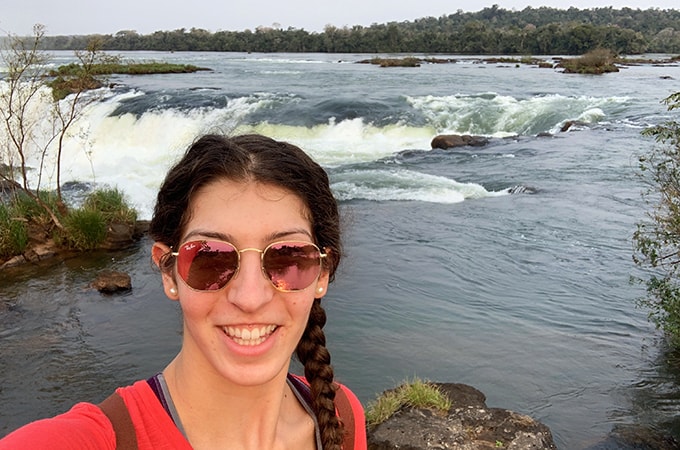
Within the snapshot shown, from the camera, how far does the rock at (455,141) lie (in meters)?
20.3

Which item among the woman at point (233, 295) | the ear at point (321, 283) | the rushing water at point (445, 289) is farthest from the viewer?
the rushing water at point (445, 289)

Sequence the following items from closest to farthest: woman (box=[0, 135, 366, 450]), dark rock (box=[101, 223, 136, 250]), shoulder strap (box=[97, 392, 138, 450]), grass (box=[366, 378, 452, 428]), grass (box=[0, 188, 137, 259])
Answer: shoulder strap (box=[97, 392, 138, 450]), woman (box=[0, 135, 366, 450]), grass (box=[366, 378, 452, 428]), grass (box=[0, 188, 137, 259]), dark rock (box=[101, 223, 136, 250])

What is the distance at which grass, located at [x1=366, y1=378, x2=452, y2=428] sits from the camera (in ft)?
16.1

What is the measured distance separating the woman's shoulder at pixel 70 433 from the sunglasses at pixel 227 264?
0.36 meters

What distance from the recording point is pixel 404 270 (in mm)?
9859

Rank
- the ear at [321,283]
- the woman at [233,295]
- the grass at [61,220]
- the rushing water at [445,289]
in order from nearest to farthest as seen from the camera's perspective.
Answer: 1. the woman at [233,295]
2. the ear at [321,283]
3. the rushing water at [445,289]
4. the grass at [61,220]

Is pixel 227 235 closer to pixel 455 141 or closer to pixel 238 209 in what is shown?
pixel 238 209

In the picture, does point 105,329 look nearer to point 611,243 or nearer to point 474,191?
point 611,243

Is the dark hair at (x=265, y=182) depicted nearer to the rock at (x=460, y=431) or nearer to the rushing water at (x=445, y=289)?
the rock at (x=460, y=431)

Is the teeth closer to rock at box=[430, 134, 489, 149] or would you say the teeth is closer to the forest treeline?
rock at box=[430, 134, 489, 149]

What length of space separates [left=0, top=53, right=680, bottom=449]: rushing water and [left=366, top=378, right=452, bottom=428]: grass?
1234mm

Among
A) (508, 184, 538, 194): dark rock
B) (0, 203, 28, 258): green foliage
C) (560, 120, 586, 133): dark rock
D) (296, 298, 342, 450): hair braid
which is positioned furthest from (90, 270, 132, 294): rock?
(560, 120, 586, 133): dark rock

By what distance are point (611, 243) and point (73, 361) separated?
29.2 feet

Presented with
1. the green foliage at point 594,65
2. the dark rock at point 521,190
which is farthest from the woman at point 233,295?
the green foliage at point 594,65
